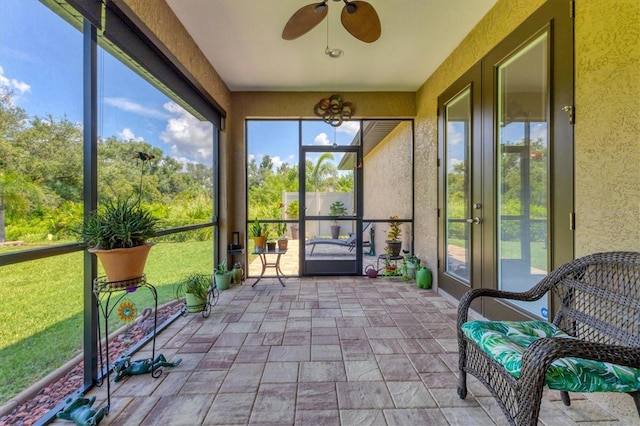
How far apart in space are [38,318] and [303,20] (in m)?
2.66

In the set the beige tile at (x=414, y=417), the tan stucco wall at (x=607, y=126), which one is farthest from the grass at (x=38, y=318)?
the tan stucco wall at (x=607, y=126)

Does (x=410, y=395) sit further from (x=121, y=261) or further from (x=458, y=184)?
(x=458, y=184)

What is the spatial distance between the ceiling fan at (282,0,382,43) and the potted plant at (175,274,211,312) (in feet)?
8.28

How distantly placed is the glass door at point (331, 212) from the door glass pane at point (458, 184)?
1427 mm

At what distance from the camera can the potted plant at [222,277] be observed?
383cm

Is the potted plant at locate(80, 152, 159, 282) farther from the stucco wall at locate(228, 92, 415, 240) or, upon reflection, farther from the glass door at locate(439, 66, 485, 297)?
the glass door at locate(439, 66, 485, 297)

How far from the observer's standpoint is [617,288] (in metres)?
1.42

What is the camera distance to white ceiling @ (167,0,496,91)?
2.47 metres

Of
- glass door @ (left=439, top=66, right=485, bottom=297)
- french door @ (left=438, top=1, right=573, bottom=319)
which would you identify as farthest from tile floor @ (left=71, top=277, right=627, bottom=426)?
french door @ (left=438, top=1, right=573, bottom=319)

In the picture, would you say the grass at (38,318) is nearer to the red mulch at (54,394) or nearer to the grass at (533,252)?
the red mulch at (54,394)

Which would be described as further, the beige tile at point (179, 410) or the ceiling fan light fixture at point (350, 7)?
the ceiling fan light fixture at point (350, 7)

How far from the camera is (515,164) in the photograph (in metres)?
2.36

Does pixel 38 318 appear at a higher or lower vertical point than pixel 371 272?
higher

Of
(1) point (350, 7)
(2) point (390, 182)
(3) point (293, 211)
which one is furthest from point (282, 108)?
(1) point (350, 7)
